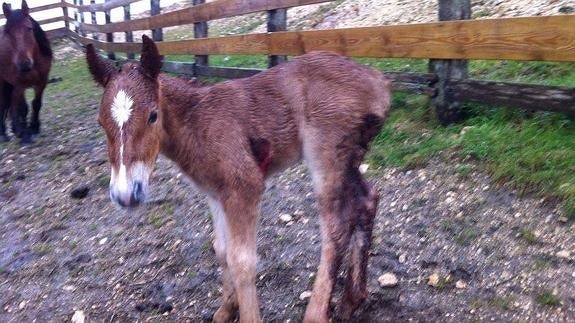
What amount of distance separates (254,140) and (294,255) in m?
1.07

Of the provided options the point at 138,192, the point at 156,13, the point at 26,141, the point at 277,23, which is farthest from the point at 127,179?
the point at 156,13

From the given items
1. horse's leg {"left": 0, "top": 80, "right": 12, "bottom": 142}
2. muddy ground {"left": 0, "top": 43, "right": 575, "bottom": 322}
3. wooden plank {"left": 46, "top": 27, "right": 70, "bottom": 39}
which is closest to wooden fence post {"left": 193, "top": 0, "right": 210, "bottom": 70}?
horse's leg {"left": 0, "top": 80, "right": 12, "bottom": 142}

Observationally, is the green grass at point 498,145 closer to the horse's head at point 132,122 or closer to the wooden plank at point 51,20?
the horse's head at point 132,122

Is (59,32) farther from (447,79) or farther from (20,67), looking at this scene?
(447,79)

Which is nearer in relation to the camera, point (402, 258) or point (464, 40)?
point (402, 258)

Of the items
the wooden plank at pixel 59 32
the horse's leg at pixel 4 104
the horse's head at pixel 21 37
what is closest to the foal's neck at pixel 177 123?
the horse's head at pixel 21 37

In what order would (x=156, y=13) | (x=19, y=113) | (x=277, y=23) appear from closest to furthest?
(x=277, y=23) → (x=19, y=113) → (x=156, y=13)

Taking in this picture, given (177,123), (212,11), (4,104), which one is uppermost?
(212,11)

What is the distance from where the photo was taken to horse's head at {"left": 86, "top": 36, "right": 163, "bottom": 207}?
300 centimetres

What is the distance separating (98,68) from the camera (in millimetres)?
3402

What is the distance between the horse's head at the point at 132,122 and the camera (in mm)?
3004

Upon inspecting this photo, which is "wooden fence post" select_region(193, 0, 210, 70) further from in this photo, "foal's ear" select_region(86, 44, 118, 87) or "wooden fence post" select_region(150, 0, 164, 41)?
"foal's ear" select_region(86, 44, 118, 87)

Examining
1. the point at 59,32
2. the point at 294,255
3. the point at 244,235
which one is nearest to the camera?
the point at 244,235

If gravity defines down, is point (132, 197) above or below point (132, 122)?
below
